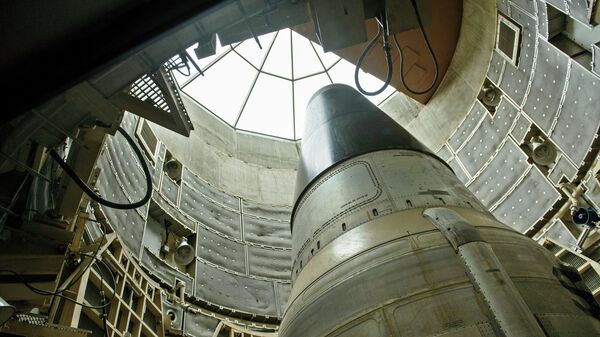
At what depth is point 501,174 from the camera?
991cm

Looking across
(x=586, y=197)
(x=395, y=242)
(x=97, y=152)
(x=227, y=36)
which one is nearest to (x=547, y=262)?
(x=395, y=242)

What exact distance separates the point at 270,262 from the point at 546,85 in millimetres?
8195

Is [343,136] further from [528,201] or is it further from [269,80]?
[269,80]

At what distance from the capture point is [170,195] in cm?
1059

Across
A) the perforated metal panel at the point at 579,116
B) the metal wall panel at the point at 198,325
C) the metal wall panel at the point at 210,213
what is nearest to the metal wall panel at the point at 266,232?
the metal wall panel at the point at 210,213

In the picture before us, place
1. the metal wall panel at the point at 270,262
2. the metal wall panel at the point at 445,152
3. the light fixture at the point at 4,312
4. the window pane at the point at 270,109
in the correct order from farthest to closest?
1. the window pane at the point at 270,109
2. the metal wall panel at the point at 445,152
3. the metal wall panel at the point at 270,262
4. the light fixture at the point at 4,312

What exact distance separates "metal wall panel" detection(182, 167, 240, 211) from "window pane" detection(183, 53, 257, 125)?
372 cm

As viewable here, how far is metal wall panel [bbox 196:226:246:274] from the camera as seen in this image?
1051 cm

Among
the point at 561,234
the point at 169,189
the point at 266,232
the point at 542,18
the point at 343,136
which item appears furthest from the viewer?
the point at 266,232

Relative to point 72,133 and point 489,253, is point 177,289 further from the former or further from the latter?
point 489,253

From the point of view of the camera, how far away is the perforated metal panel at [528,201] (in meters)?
8.56

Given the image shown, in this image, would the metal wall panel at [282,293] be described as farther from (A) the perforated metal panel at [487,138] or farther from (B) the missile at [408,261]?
(B) the missile at [408,261]

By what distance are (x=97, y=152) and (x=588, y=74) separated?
8.25 metres

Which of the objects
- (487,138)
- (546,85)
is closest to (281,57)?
(487,138)
